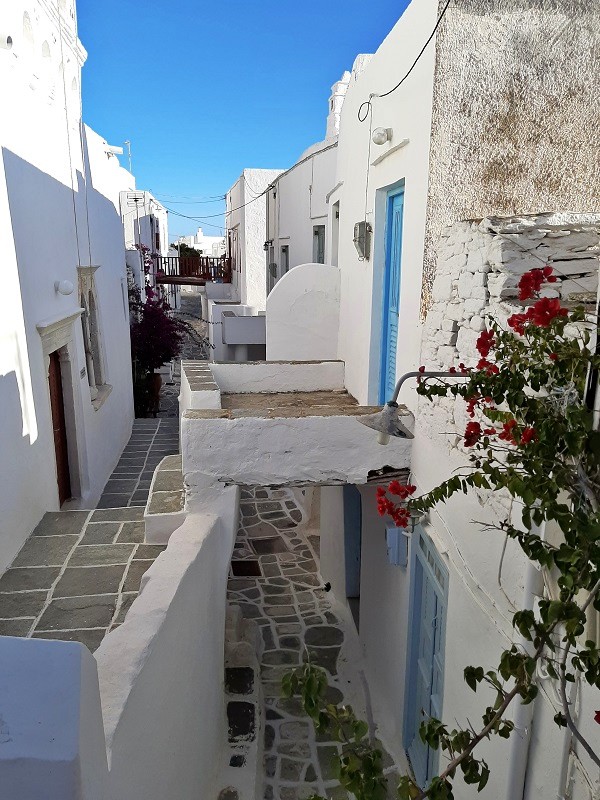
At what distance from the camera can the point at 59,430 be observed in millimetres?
7484

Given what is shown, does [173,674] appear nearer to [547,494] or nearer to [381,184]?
[547,494]

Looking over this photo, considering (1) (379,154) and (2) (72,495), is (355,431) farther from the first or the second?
(2) (72,495)

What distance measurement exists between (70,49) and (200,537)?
6672 millimetres

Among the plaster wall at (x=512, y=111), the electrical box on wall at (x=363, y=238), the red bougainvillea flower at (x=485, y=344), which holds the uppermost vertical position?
the plaster wall at (x=512, y=111)

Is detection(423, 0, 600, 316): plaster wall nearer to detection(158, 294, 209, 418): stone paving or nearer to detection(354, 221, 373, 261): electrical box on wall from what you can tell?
detection(354, 221, 373, 261): electrical box on wall

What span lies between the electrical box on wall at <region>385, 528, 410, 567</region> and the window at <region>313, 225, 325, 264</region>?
10.7m

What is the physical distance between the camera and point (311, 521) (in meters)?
11.1

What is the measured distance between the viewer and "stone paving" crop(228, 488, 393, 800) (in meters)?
5.75

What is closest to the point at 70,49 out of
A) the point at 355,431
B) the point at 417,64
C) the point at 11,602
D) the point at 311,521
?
the point at 417,64

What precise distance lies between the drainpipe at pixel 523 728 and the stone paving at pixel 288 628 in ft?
4.18

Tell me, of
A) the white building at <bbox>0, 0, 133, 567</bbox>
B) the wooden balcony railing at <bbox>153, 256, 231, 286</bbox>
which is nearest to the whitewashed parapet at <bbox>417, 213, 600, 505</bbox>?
the white building at <bbox>0, 0, 133, 567</bbox>

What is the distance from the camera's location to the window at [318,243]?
15.2 metres

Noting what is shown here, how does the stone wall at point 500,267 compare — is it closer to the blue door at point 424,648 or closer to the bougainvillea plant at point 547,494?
the bougainvillea plant at point 547,494

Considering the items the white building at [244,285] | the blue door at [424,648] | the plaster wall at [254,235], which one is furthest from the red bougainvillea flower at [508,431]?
the plaster wall at [254,235]
